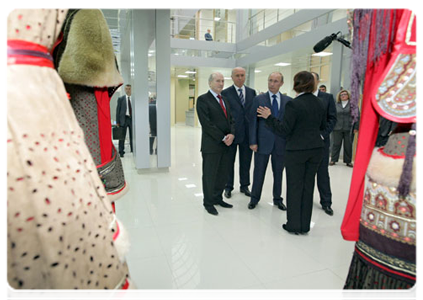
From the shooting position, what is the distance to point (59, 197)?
58 centimetres

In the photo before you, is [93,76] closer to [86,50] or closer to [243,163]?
[86,50]

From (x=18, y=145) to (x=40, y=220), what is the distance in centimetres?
15

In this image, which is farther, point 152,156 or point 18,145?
point 152,156

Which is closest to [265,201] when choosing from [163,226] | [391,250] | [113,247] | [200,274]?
[163,226]

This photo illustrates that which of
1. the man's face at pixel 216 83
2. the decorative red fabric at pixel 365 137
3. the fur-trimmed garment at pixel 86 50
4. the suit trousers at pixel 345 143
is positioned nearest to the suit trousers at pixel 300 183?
the man's face at pixel 216 83

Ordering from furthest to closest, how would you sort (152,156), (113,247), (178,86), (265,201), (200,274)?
1. (178,86)
2. (152,156)
3. (265,201)
4. (200,274)
5. (113,247)

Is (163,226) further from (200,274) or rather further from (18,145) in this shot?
(18,145)

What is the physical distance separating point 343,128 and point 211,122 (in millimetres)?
3876

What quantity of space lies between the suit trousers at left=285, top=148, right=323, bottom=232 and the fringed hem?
145 centimetres

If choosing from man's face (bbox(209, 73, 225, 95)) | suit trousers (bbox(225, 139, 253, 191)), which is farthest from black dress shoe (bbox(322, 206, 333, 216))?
man's face (bbox(209, 73, 225, 95))

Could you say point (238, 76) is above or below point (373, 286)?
above

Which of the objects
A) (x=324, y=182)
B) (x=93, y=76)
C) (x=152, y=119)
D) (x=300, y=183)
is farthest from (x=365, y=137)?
(x=152, y=119)

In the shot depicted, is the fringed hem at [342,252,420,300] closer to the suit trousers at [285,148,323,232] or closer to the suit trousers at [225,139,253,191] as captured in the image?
the suit trousers at [285,148,323,232]

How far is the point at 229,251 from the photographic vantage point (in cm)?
229
